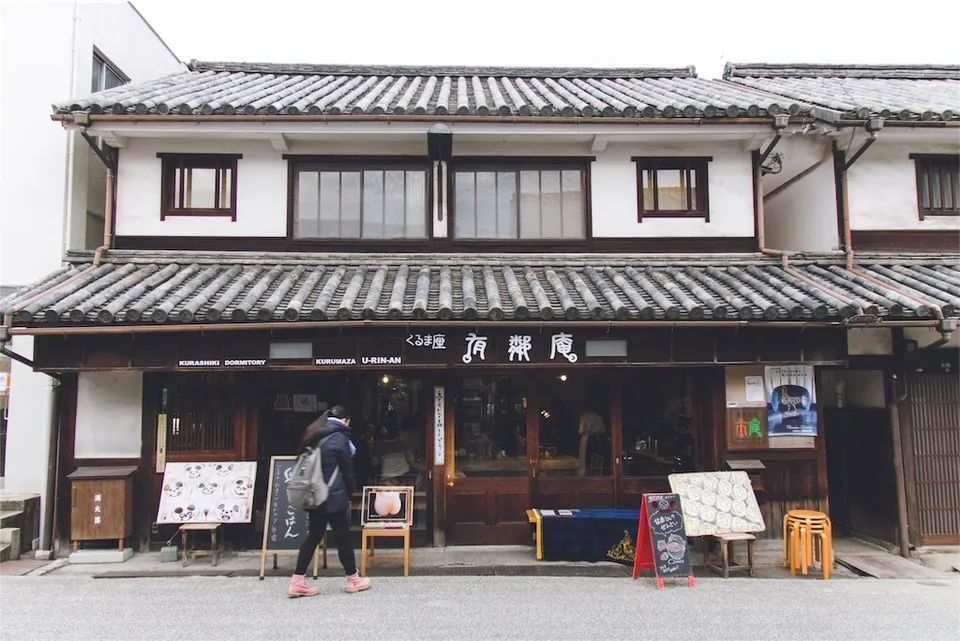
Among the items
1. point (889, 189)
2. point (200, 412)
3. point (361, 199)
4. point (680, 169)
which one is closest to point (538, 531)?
point (200, 412)

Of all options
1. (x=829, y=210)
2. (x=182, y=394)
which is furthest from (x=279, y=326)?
(x=829, y=210)

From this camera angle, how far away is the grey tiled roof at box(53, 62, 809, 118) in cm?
996

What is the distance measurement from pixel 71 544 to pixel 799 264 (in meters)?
Result: 12.5

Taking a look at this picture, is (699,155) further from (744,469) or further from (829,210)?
(744,469)

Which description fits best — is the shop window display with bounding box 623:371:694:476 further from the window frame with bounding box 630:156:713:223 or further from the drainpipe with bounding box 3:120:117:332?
the drainpipe with bounding box 3:120:117:332

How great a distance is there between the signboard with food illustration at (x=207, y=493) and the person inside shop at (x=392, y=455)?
197cm

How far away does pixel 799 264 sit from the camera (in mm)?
10453

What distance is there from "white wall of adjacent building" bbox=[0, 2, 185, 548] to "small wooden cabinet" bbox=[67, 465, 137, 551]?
46.1 inches

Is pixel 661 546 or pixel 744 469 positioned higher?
pixel 744 469

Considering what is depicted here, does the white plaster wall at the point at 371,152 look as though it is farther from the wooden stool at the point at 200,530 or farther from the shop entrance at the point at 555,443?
the wooden stool at the point at 200,530

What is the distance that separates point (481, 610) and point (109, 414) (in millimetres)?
6544

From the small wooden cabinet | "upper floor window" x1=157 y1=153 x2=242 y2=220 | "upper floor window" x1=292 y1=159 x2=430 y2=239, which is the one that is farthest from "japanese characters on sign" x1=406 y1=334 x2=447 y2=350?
the small wooden cabinet

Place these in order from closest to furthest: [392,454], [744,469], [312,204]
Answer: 1. [744,469]
2. [392,454]
3. [312,204]

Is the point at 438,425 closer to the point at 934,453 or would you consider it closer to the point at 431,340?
the point at 431,340
